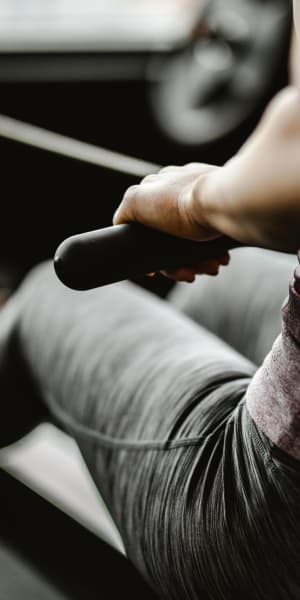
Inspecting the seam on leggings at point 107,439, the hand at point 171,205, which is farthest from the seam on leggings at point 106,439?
the hand at point 171,205

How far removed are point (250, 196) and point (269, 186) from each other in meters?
0.02

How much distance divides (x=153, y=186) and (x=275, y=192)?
7.3 inches

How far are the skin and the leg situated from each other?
370 millimetres

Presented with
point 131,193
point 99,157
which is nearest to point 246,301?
point 99,157

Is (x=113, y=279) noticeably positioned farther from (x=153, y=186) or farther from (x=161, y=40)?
(x=161, y=40)

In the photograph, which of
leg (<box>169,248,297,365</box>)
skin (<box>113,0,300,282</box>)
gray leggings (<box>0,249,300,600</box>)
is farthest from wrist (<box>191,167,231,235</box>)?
leg (<box>169,248,297,365</box>)

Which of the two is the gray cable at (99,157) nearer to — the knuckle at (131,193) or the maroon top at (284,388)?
the knuckle at (131,193)

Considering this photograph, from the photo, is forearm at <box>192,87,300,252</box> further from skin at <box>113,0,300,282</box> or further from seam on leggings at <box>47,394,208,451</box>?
seam on leggings at <box>47,394,208,451</box>

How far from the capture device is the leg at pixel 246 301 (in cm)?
98

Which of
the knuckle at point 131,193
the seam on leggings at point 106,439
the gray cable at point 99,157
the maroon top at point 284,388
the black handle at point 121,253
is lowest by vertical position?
the seam on leggings at point 106,439

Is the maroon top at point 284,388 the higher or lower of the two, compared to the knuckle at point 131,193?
lower

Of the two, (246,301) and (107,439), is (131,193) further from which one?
(246,301)

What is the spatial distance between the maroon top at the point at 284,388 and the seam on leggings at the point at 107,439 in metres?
0.07

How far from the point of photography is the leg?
3.21ft
